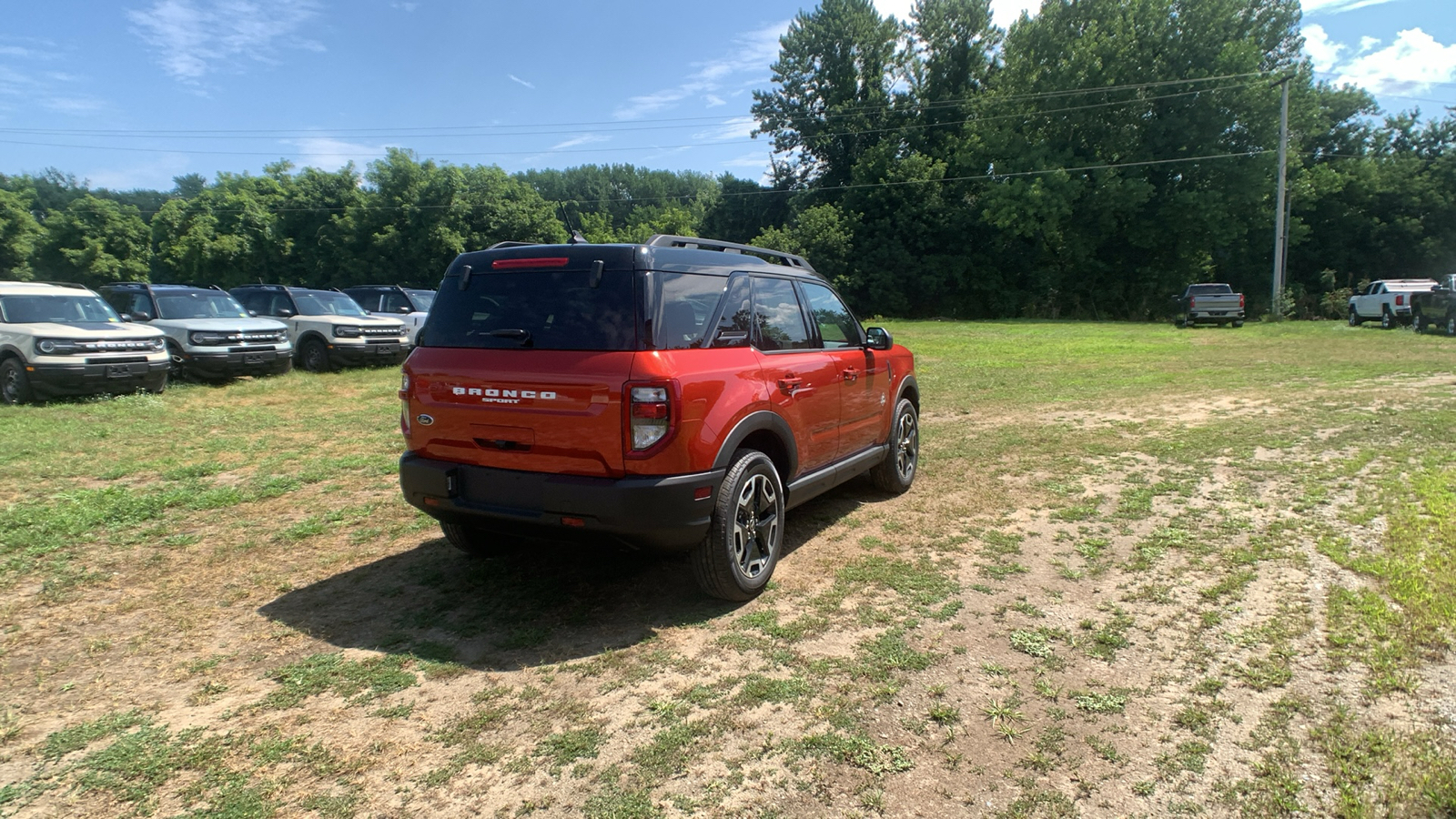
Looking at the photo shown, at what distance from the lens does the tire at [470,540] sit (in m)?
5.10

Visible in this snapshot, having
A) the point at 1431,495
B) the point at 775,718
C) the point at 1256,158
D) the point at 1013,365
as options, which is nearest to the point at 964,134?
the point at 1256,158

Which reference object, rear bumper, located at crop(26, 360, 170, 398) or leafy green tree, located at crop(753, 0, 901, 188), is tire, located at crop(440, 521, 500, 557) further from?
leafy green tree, located at crop(753, 0, 901, 188)

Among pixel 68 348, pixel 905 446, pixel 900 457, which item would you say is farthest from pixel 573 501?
pixel 68 348

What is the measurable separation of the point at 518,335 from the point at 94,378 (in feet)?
35.6

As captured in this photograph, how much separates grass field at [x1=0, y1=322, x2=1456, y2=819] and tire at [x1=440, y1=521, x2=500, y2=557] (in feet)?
0.36

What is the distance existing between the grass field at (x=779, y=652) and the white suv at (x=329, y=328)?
844 centimetres

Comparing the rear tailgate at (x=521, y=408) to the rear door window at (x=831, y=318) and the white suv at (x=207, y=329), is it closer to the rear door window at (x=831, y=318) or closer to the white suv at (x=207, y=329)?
the rear door window at (x=831, y=318)

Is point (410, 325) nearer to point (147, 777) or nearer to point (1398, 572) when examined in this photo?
point (147, 777)

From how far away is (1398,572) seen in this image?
458 cm

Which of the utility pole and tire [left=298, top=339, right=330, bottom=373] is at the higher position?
the utility pole

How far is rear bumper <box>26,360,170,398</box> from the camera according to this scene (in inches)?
442

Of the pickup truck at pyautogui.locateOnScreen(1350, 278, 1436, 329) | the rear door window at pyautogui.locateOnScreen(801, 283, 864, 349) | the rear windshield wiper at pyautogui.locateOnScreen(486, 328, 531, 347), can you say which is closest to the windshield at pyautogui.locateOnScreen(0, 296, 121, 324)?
the rear windshield wiper at pyautogui.locateOnScreen(486, 328, 531, 347)

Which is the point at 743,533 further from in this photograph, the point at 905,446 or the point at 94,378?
the point at 94,378

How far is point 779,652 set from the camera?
152 inches
